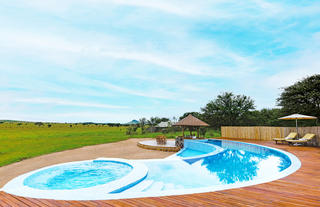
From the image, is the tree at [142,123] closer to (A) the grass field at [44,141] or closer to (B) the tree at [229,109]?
(A) the grass field at [44,141]

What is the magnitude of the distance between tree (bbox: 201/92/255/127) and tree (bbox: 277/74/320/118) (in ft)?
15.7

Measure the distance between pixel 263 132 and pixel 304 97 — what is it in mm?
8454

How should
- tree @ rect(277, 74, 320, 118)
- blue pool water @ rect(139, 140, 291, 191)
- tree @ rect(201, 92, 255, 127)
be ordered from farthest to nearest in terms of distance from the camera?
tree @ rect(201, 92, 255, 127)
tree @ rect(277, 74, 320, 118)
blue pool water @ rect(139, 140, 291, 191)

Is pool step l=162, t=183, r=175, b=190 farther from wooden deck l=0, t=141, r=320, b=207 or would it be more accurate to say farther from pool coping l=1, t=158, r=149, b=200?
wooden deck l=0, t=141, r=320, b=207

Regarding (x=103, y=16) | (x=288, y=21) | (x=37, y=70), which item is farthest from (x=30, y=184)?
(x=288, y=21)

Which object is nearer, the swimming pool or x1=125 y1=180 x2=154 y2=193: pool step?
the swimming pool

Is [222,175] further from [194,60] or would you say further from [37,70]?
[37,70]

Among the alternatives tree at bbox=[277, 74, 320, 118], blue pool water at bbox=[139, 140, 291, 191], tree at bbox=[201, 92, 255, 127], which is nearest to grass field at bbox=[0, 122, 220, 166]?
tree at bbox=[201, 92, 255, 127]

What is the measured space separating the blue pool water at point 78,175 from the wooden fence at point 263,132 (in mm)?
10453

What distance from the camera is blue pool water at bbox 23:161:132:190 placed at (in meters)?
5.83

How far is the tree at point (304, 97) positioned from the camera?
62.8ft

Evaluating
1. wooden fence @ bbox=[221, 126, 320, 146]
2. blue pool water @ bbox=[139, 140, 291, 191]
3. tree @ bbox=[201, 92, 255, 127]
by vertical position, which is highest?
tree @ bbox=[201, 92, 255, 127]

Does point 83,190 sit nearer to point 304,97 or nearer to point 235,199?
point 235,199

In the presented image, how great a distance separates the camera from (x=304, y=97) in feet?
63.5
